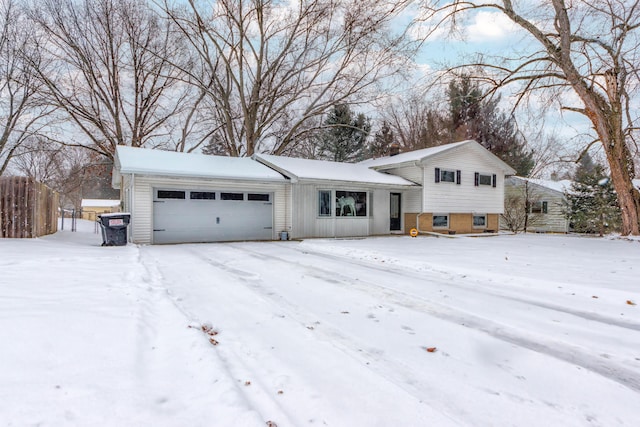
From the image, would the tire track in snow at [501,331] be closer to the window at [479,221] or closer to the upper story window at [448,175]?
the upper story window at [448,175]

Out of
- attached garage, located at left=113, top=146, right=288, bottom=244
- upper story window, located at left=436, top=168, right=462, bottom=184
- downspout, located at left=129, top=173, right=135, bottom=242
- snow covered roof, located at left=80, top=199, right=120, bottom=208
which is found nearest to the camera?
downspout, located at left=129, top=173, right=135, bottom=242

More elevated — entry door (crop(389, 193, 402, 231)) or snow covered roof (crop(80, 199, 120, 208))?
snow covered roof (crop(80, 199, 120, 208))

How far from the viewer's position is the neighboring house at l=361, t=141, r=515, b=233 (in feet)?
51.9

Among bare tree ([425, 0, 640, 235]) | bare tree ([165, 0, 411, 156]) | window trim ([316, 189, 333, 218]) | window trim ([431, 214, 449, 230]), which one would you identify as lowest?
window trim ([431, 214, 449, 230])

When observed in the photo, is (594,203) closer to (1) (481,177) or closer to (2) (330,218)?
(1) (481,177)

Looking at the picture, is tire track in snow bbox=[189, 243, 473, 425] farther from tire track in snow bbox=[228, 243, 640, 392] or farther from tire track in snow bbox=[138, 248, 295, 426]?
tire track in snow bbox=[228, 243, 640, 392]

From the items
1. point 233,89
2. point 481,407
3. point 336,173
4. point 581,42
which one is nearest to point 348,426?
point 481,407

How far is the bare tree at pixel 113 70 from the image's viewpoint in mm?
18547

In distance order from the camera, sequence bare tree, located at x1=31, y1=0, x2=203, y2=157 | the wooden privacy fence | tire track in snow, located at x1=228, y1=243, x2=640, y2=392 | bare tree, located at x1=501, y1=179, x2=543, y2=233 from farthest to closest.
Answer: bare tree, located at x1=501, y1=179, x2=543, y2=233 → bare tree, located at x1=31, y1=0, x2=203, y2=157 → the wooden privacy fence → tire track in snow, located at x1=228, y1=243, x2=640, y2=392

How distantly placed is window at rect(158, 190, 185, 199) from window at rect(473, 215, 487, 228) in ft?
46.5

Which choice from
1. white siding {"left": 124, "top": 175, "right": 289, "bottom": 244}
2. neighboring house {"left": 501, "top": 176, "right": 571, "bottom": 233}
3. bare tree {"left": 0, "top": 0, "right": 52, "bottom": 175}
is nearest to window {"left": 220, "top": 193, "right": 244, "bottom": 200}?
white siding {"left": 124, "top": 175, "right": 289, "bottom": 244}

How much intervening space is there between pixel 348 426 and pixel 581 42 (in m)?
16.0

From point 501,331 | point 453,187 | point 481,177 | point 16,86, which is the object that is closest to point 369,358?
point 501,331

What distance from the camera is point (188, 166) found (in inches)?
472
